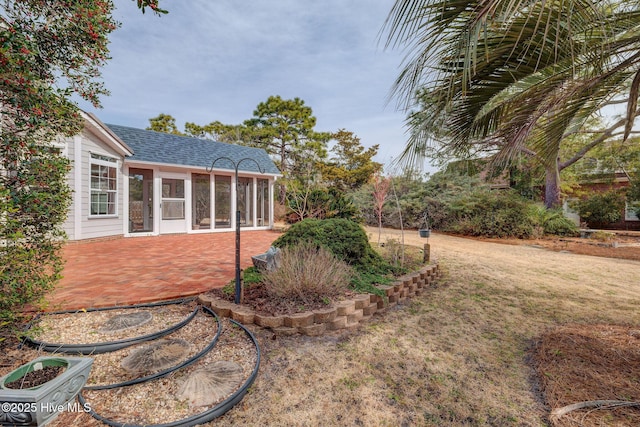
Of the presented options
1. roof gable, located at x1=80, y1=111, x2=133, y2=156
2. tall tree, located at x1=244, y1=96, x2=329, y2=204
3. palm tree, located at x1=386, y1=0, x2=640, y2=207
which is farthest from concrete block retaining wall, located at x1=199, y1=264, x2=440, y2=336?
tall tree, located at x1=244, y1=96, x2=329, y2=204

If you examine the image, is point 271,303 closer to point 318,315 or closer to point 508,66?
point 318,315

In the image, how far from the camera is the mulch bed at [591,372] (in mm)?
1928

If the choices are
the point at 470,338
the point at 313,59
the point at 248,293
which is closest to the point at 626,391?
the point at 470,338

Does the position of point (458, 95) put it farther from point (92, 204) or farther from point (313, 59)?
point (92, 204)

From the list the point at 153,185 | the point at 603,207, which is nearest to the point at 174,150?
the point at 153,185

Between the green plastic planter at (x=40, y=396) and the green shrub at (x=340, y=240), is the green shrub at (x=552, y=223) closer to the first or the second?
the green shrub at (x=340, y=240)

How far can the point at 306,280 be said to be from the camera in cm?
338

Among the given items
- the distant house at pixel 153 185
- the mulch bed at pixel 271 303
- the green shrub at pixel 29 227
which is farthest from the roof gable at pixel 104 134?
the mulch bed at pixel 271 303

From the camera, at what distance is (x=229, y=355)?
2.47 m

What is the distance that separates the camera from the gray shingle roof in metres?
9.34

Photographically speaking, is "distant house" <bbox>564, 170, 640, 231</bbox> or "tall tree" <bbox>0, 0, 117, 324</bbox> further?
"distant house" <bbox>564, 170, 640, 231</bbox>

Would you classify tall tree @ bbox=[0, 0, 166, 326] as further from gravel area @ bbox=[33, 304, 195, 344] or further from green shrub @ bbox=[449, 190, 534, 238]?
green shrub @ bbox=[449, 190, 534, 238]

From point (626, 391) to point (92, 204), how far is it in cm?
1074

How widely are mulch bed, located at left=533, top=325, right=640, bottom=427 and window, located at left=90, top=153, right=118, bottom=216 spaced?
10.2 meters
